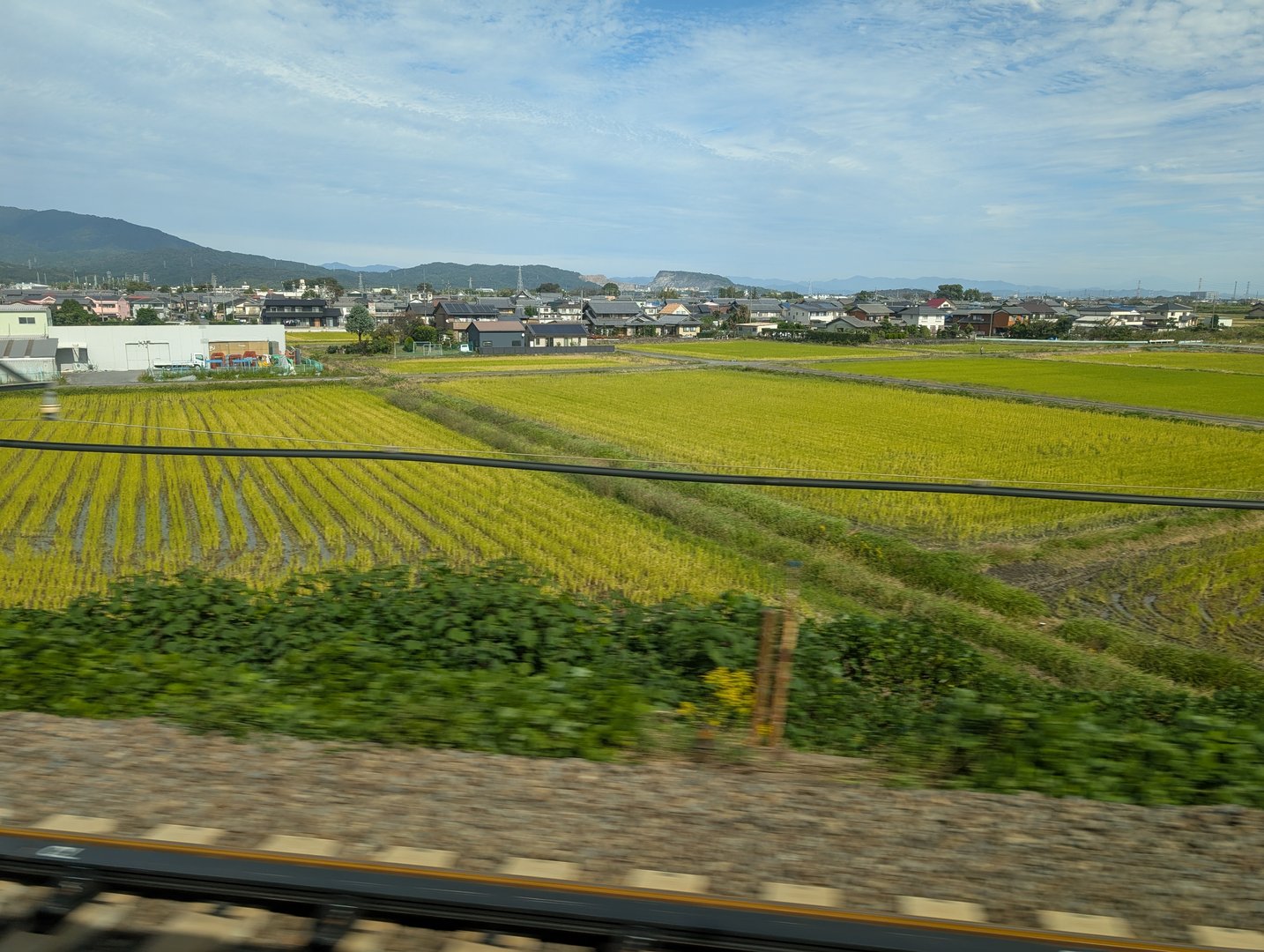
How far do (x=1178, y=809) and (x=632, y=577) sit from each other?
709 cm

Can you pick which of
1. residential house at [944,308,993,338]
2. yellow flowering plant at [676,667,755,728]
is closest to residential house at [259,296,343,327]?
residential house at [944,308,993,338]

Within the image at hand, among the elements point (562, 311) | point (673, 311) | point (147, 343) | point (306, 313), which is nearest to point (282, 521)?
point (147, 343)

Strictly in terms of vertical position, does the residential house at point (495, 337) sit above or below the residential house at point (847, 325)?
below

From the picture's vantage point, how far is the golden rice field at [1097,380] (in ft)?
91.5

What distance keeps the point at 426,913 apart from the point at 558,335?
58.6m

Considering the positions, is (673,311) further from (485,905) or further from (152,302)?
(485,905)

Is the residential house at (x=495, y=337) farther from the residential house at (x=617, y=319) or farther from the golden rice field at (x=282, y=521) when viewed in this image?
the golden rice field at (x=282, y=521)

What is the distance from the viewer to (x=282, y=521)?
34.5 ft

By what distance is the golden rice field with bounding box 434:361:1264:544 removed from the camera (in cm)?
1374

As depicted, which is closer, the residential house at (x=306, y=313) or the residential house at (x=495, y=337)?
the residential house at (x=495, y=337)

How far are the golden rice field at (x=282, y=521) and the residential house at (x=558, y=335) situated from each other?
4243 cm

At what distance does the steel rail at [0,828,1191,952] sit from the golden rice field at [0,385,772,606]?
3.93 meters

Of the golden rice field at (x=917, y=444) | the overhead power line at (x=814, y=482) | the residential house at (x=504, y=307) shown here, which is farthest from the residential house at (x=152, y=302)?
the overhead power line at (x=814, y=482)

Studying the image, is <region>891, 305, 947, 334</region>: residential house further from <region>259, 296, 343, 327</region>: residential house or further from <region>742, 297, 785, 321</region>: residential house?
<region>259, 296, 343, 327</region>: residential house
